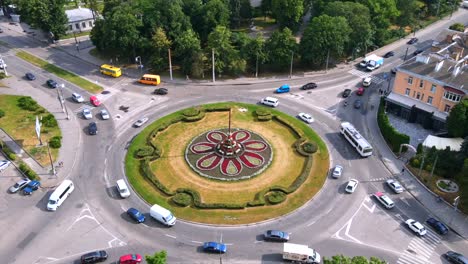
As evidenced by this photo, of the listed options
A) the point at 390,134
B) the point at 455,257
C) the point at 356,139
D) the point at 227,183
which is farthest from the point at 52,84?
the point at 455,257

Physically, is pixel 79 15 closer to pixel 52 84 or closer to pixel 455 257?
pixel 52 84

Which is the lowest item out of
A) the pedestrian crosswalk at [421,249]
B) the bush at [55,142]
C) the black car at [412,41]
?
the pedestrian crosswalk at [421,249]

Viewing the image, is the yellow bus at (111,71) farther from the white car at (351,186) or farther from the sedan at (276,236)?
the white car at (351,186)

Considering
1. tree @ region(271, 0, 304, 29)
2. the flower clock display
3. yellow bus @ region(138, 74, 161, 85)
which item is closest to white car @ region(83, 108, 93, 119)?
yellow bus @ region(138, 74, 161, 85)

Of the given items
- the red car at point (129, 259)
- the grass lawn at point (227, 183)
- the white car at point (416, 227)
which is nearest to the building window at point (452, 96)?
the grass lawn at point (227, 183)

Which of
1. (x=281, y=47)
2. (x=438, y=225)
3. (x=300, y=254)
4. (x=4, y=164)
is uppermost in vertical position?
(x=281, y=47)
